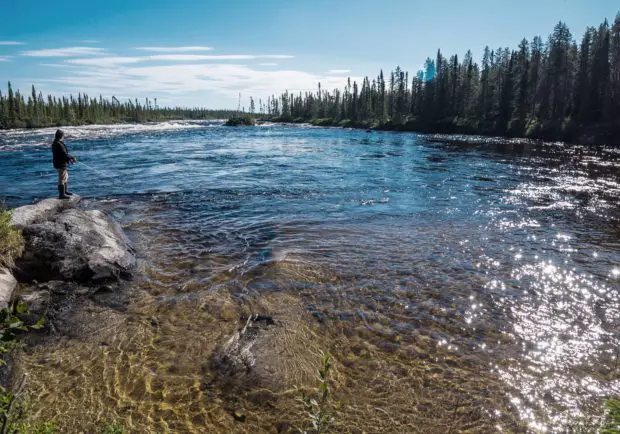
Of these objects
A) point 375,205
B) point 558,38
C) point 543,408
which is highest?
point 558,38

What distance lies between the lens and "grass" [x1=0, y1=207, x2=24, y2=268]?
7141 mm

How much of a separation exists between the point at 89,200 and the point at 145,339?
454 inches

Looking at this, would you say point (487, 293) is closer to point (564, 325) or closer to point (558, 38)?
point (564, 325)

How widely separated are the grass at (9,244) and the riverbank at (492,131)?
62.4 m

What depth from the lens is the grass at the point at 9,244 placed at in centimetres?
714

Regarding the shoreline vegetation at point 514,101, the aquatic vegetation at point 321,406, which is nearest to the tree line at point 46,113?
the shoreline vegetation at point 514,101

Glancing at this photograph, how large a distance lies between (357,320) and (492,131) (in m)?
73.4

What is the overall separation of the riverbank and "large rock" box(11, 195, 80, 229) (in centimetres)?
6097

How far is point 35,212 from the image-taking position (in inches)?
391

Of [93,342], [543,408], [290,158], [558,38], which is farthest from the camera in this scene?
[558,38]

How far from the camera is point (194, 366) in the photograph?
204 inches

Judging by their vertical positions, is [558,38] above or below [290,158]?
above

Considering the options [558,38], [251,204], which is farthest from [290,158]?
[558,38]

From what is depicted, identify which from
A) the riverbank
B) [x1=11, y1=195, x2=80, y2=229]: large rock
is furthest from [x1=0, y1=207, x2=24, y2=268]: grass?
the riverbank
